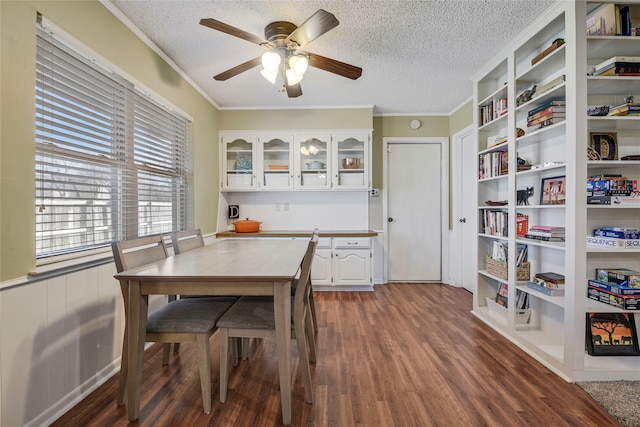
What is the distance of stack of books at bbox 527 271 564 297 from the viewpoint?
1970 mm

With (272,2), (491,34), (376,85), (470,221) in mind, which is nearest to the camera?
(272,2)

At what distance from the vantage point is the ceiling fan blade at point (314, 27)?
1.49 m

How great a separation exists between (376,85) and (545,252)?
7.55ft

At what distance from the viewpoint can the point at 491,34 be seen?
7.25 feet

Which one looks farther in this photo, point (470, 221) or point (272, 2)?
point (470, 221)

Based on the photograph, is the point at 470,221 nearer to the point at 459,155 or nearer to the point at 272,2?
the point at 459,155

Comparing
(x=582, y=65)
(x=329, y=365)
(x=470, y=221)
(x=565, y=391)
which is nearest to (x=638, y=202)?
(x=582, y=65)

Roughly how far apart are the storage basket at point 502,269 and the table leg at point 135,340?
2709 millimetres

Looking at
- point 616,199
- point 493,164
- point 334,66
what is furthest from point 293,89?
point 616,199

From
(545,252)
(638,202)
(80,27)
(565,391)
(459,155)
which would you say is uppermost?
(80,27)

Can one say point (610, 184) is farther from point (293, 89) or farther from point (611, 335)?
point (293, 89)

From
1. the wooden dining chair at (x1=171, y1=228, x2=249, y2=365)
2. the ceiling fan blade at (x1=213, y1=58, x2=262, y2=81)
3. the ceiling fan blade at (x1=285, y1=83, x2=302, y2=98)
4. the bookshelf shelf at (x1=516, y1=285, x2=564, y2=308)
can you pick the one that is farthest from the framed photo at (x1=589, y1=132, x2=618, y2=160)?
the wooden dining chair at (x1=171, y1=228, x2=249, y2=365)

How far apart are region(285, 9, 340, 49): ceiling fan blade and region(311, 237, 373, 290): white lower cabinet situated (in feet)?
7.72

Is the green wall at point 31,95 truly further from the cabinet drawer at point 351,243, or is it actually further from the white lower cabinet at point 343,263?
the cabinet drawer at point 351,243
